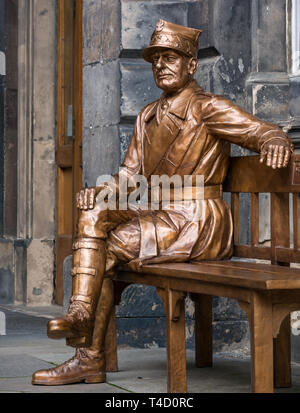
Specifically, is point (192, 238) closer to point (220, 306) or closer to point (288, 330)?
point (288, 330)

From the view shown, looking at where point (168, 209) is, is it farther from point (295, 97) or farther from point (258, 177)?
point (295, 97)

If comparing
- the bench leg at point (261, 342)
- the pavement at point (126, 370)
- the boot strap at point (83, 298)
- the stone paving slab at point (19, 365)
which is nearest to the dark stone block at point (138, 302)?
the pavement at point (126, 370)

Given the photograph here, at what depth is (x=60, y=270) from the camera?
27.8 feet

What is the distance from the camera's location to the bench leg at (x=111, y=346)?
17.3 ft

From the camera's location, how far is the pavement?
4840 millimetres

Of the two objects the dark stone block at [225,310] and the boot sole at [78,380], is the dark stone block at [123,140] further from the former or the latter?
the boot sole at [78,380]

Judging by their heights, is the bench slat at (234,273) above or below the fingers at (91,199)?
below

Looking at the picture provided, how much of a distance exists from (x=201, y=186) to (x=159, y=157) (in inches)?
11.1

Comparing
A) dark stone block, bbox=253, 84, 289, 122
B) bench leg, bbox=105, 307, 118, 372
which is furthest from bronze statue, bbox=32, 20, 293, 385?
dark stone block, bbox=253, 84, 289, 122

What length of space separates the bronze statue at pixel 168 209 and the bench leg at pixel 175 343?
1.06 feet

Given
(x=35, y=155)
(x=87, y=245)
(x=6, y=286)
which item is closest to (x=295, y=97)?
(x=87, y=245)

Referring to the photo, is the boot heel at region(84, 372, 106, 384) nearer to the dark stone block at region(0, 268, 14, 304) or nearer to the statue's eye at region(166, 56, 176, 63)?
the statue's eye at region(166, 56, 176, 63)

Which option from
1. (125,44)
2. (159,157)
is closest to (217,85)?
(125,44)

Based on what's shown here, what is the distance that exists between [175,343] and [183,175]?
0.94 metres
